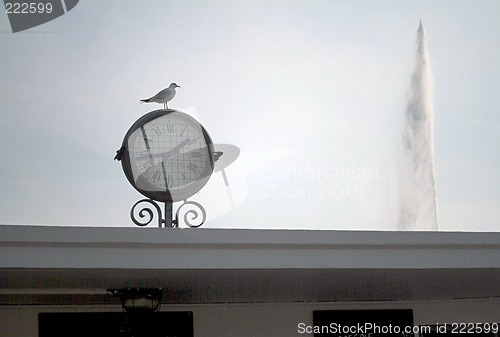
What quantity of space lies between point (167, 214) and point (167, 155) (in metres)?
0.30

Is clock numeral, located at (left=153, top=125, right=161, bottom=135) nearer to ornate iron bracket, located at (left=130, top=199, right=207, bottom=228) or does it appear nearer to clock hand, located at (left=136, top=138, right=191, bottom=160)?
clock hand, located at (left=136, top=138, right=191, bottom=160)

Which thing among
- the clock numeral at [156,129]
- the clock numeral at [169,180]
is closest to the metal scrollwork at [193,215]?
the clock numeral at [169,180]

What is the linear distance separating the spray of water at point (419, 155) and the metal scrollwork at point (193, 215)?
2.97 metres

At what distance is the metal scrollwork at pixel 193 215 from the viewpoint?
4135mm

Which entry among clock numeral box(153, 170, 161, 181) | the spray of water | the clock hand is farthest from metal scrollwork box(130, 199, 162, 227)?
the spray of water

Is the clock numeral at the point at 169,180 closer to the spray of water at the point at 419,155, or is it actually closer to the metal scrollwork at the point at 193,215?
the metal scrollwork at the point at 193,215

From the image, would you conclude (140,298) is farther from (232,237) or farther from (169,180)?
(232,237)

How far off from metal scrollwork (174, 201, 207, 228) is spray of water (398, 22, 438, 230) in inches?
117

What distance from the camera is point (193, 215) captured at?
13.7ft

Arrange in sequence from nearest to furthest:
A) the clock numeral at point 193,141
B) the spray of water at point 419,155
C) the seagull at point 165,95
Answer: the clock numeral at point 193,141, the seagull at point 165,95, the spray of water at point 419,155

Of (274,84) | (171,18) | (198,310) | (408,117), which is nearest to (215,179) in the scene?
(198,310)

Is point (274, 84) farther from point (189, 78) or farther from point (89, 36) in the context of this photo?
point (89, 36)

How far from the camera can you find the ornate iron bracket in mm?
4137

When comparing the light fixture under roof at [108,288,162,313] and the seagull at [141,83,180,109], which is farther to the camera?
the seagull at [141,83,180,109]
